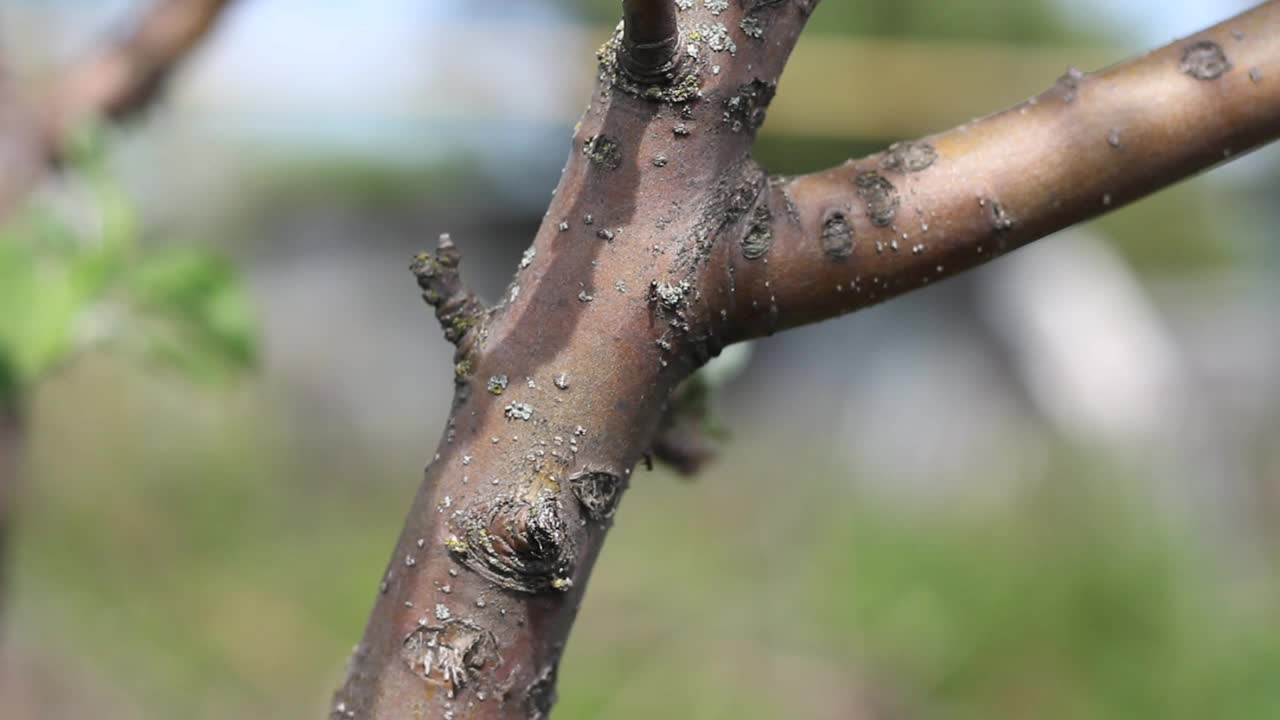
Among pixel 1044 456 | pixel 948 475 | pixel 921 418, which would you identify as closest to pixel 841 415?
pixel 921 418

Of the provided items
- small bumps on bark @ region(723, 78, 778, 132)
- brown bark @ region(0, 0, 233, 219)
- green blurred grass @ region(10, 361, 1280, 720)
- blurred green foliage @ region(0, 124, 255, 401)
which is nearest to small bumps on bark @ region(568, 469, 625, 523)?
small bumps on bark @ region(723, 78, 778, 132)

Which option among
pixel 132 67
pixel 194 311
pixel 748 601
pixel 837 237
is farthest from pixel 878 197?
pixel 748 601

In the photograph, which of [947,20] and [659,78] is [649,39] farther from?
[947,20]

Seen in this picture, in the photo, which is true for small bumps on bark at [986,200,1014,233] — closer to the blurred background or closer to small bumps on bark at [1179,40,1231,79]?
small bumps on bark at [1179,40,1231,79]

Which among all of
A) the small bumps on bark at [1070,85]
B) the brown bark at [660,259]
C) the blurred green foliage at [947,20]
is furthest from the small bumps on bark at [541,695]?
the blurred green foliage at [947,20]

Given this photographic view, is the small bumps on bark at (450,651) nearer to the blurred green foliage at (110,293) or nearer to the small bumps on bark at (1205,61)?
the small bumps on bark at (1205,61)

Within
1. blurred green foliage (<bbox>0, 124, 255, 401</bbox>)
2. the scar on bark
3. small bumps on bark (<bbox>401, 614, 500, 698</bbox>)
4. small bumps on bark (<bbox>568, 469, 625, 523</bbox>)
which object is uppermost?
blurred green foliage (<bbox>0, 124, 255, 401</bbox>)
